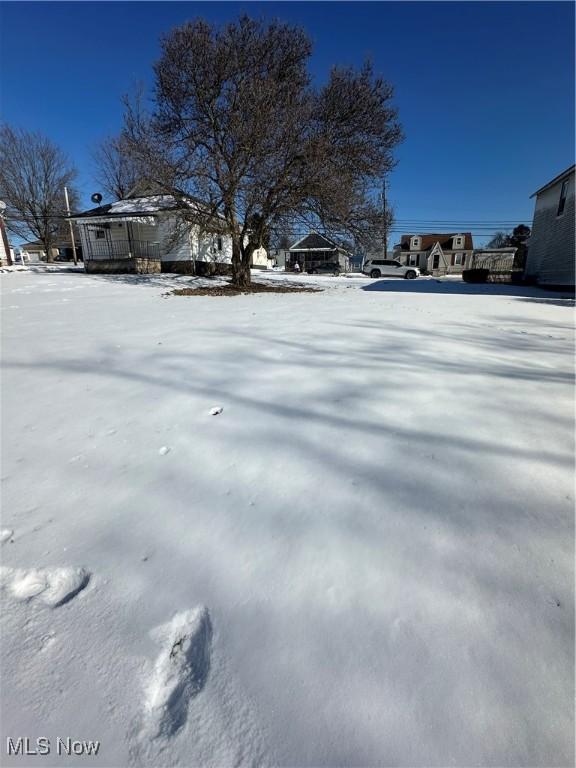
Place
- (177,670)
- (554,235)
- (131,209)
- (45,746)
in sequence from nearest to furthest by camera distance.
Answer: (45,746) < (177,670) < (554,235) < (131,209)

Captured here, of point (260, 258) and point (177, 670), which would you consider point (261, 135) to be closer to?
point (177, 670)

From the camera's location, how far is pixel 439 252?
4388cm

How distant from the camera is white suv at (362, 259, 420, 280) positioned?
25.8 m

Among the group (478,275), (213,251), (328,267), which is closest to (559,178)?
(478,275)

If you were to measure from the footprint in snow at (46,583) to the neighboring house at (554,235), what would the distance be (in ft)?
58.3

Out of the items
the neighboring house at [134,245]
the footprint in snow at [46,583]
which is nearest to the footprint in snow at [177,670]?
the footprint in snow at [46,583]

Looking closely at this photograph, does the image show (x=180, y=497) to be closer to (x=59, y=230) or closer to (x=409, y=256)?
(x=59, y=230)

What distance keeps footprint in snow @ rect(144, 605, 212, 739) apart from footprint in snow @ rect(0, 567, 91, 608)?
1.12ft

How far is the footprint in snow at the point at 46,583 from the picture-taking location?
1101 millimetres

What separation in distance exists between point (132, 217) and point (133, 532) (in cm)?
1793

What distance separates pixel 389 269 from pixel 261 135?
17.5m

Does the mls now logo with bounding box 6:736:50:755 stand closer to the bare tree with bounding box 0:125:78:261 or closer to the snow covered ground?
the snow covered ground

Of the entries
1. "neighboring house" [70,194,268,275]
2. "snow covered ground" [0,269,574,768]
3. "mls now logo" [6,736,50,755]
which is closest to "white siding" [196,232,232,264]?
"neighboring house" [70,194,268,275]

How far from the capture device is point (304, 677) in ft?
2.80
